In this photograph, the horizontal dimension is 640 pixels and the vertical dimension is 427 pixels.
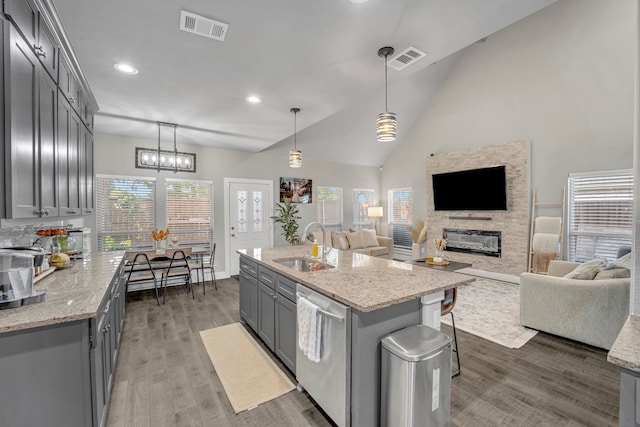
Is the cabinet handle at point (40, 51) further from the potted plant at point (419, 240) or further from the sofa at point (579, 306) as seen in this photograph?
the potted plant at point (419, 240)

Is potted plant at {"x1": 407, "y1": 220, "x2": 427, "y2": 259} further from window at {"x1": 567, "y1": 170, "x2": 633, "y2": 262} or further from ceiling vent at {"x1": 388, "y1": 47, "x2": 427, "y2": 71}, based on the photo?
ceiling vent at {"x1": 388, "y1": 47, "x2": 427, "y2": 71}

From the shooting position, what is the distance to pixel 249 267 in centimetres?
320

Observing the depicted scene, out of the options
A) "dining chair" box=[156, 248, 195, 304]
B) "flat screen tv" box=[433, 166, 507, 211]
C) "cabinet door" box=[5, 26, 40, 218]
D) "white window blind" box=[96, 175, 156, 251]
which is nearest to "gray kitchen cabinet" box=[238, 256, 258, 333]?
"dining chair" box=[156, 248, 195, 304]

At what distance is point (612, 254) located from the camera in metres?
4.45

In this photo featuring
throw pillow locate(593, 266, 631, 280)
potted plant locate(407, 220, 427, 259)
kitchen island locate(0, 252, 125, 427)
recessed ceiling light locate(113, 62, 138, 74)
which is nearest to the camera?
kitchen island locate(0, 252, 125, 427)

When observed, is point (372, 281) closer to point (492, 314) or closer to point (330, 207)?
point (492, 314)

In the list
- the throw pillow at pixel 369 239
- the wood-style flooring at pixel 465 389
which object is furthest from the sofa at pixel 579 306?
the throw pillow at pixel 369 239

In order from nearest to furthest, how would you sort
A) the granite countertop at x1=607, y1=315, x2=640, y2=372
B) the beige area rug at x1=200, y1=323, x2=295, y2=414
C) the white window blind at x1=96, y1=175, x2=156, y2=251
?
the granite countertop at x1=607, y1=315, x2=640, y2=372 → the beige area rug at x1=200, y1=323, x2=295, y2=414 → the white window blind at x1=96, y1=175, x2=156, y2=251

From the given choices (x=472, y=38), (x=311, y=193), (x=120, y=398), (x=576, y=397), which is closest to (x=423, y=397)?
(x=576, y=397)

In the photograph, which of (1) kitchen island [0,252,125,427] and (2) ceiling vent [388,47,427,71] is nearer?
(1) kitchen island [0,252,125,427]

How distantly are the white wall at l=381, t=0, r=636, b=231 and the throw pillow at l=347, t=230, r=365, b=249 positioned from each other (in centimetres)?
297

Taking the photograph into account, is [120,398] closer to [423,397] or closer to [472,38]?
[423,397]

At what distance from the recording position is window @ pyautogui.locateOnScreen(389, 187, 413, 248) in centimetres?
773

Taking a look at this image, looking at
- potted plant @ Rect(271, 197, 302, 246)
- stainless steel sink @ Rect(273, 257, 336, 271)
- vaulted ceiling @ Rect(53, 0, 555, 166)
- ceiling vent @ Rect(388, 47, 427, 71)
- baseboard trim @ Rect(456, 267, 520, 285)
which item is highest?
ceiling vent @ Rect(388, 47, 427, 71)
